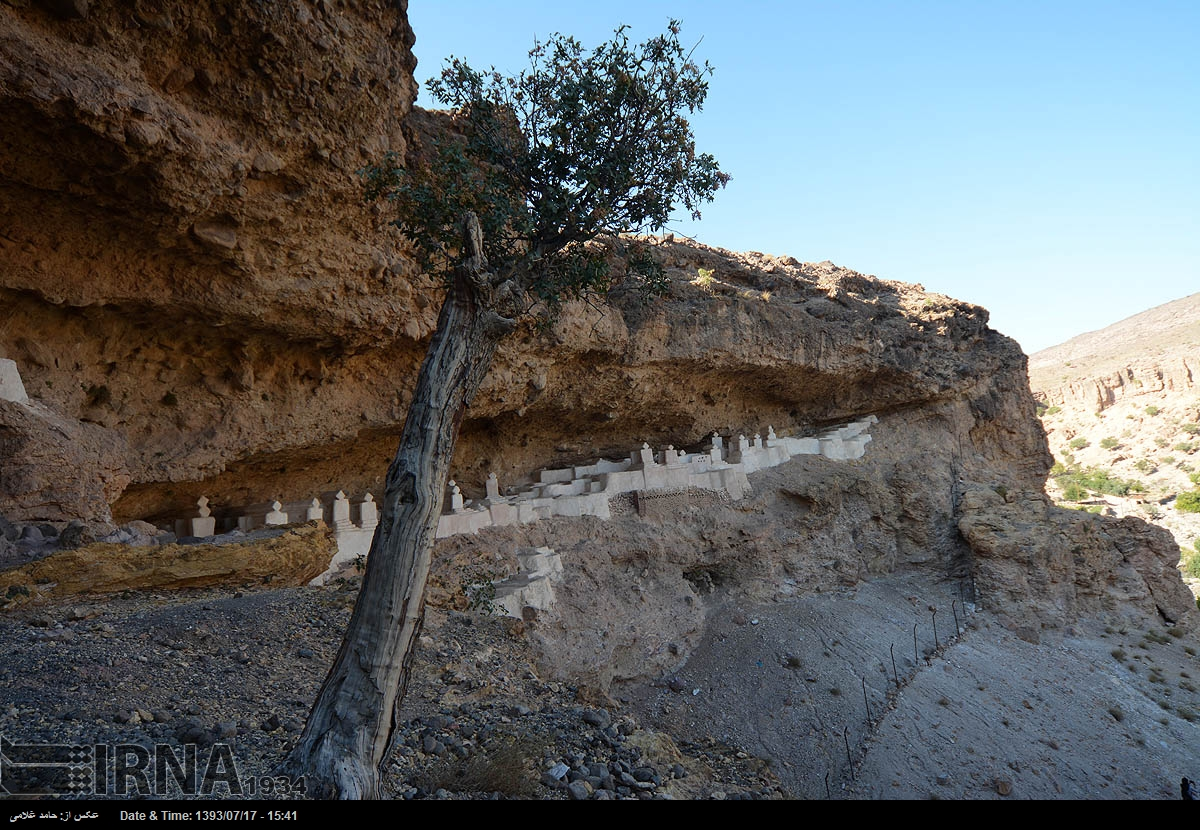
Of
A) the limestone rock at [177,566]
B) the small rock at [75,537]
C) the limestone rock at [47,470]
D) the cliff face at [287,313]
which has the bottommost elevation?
the limestone rock at [177,566]

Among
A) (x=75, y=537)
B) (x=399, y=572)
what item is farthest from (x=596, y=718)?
(x=75, y=537)

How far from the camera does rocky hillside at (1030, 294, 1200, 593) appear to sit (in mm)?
37562

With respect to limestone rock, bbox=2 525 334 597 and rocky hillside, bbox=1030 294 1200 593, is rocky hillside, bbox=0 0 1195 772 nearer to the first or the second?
limestone rock, bbox=2 525 334 597

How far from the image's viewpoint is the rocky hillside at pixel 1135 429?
37.6m

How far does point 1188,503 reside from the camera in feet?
116

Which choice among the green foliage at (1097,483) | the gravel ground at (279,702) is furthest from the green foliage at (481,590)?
the green foliage at (1097,483)

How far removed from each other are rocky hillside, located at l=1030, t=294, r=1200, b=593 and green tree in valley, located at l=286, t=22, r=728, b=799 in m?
34.6

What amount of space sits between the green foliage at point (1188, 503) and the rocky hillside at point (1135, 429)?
16cm

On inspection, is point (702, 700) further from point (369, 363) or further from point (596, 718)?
point (369, 363)

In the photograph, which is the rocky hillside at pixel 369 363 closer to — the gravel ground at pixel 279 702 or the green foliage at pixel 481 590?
the green foliage at pixel 481 590

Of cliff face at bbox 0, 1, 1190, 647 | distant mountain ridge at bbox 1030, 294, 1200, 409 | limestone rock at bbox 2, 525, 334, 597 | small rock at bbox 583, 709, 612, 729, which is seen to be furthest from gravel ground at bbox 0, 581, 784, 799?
distant mountain ridge at bbox 1030, 294, 1200, 409

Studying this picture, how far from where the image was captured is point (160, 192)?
23.7 ft

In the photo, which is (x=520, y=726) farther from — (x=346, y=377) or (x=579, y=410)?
(x=579, y=410)

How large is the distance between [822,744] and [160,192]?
35.1 feet
